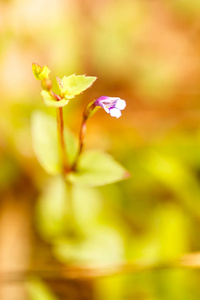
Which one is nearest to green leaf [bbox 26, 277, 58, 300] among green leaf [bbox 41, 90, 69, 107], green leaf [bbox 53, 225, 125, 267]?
green leaf [bbox 53, 225, 125, 267]

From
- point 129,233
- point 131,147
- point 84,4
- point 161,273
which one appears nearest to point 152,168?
point 131,147

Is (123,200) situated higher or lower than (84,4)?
lower

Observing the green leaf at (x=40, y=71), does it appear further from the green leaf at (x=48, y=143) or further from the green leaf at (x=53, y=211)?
the green leaf at (x=53, y=211)

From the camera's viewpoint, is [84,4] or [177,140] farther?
[84,4]

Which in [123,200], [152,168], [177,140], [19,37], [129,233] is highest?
[19,37]

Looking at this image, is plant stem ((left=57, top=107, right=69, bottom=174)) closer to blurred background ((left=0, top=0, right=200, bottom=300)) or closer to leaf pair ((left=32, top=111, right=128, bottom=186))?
leaf pair ((left=32, top=111, right=128, bottom=186))

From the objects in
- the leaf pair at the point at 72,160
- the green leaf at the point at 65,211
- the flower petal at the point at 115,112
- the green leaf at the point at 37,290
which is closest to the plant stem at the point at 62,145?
the leaf pair at the point at 72,160

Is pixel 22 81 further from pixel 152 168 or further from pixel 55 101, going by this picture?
pixel 55 101

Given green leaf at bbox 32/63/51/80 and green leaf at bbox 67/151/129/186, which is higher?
green leaf at bbox 32/63/51/80
